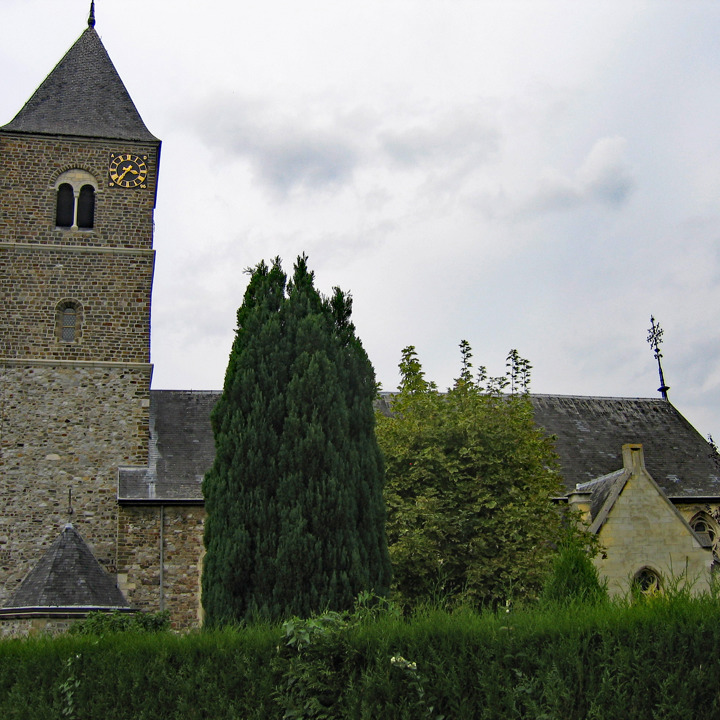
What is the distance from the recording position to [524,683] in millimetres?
8742

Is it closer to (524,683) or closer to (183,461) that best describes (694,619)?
(524,683)

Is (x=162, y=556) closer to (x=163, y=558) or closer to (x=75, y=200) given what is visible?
(x=163, y=558)

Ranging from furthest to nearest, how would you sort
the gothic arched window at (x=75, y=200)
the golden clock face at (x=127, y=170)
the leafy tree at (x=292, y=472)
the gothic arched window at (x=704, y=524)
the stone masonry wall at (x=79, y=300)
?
the gothic arched window at (x=704, y=524)
the golden clock face at (x=127, y=170)
the gothic arched window at (x=75, y=200)
the stone masonry wall at (x=79, y=300)
the leafy tree at (x=292, y=472)

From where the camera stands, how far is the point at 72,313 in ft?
80.4

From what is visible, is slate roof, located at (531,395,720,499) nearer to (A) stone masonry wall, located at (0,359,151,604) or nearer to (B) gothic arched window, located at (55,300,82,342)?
(A) stone masonry wall, located at (0,359,151,604)

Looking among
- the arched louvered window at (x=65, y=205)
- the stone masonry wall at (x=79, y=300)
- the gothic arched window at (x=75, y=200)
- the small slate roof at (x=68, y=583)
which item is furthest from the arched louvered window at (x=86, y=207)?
the small slate roof at (x=68, y=583)

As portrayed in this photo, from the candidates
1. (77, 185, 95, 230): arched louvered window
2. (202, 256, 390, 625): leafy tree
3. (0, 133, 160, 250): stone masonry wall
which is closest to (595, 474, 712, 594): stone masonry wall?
(202, 256, 390, 625): leafy tree

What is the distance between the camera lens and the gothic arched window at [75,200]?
25266mm

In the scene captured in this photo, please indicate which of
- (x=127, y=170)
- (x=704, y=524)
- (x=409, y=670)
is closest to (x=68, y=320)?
(x=127, y=170)

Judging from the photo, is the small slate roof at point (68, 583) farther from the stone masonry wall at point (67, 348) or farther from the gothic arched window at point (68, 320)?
the gothic arched window at point (68, 320)

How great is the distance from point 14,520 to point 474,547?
11396 millimetres

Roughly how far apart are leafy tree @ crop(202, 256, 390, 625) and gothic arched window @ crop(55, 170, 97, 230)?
1054 cm

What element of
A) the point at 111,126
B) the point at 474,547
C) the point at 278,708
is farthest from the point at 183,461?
the point at 278,708

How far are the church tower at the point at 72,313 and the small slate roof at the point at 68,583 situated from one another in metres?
0.85
